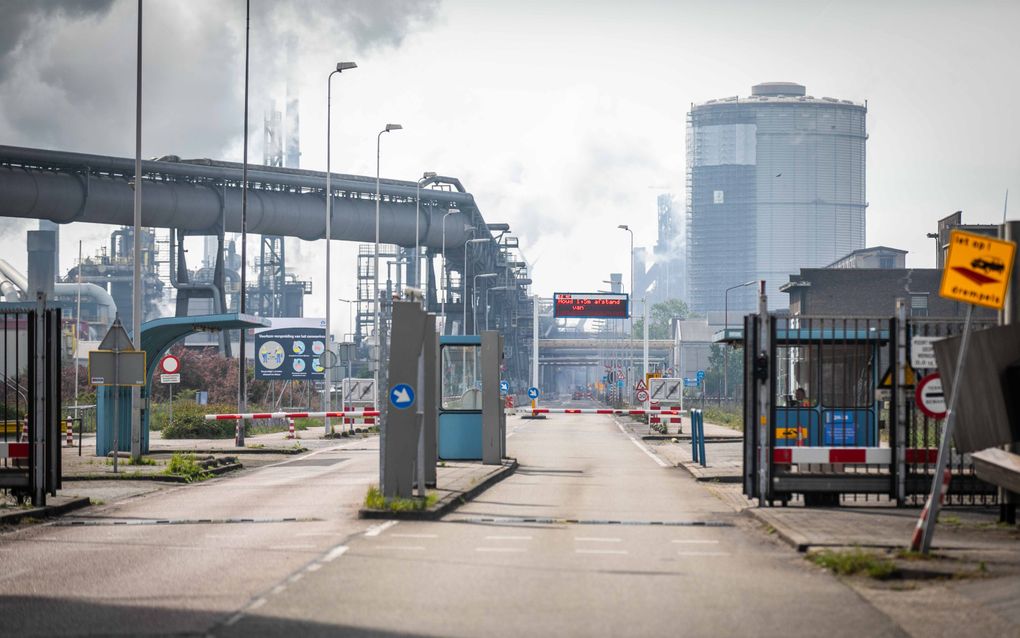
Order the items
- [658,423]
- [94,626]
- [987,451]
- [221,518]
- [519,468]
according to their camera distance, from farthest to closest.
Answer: [658,423]
[519,468]
[221,518]
[987,451]
[94,626]

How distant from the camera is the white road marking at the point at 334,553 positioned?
11.4 meters

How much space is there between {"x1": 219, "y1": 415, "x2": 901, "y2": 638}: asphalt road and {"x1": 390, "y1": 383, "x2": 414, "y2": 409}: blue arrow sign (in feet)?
4.78

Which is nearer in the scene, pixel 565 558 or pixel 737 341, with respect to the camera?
pixel 565 558

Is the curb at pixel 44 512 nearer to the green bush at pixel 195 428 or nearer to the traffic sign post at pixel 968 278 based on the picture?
the traffic sign post at pixel 968 278

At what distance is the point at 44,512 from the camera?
628 inches

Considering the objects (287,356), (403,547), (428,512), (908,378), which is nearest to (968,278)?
(908,378)

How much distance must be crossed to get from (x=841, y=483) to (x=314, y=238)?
52.4 meters

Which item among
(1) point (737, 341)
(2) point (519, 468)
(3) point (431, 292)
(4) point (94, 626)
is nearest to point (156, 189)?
(3) point (431, 292)

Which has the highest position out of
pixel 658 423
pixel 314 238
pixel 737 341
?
pixel 314 238

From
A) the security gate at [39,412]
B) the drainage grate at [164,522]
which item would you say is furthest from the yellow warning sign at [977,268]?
the security gate at [39,412]

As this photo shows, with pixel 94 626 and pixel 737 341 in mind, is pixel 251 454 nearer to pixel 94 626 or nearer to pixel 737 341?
pixel 737 341

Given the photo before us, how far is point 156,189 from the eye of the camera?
6066 centimetres

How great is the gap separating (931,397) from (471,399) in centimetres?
1316

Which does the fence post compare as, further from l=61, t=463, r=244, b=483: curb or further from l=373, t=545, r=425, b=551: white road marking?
l=61, t=463, r=244, b=483: curb
